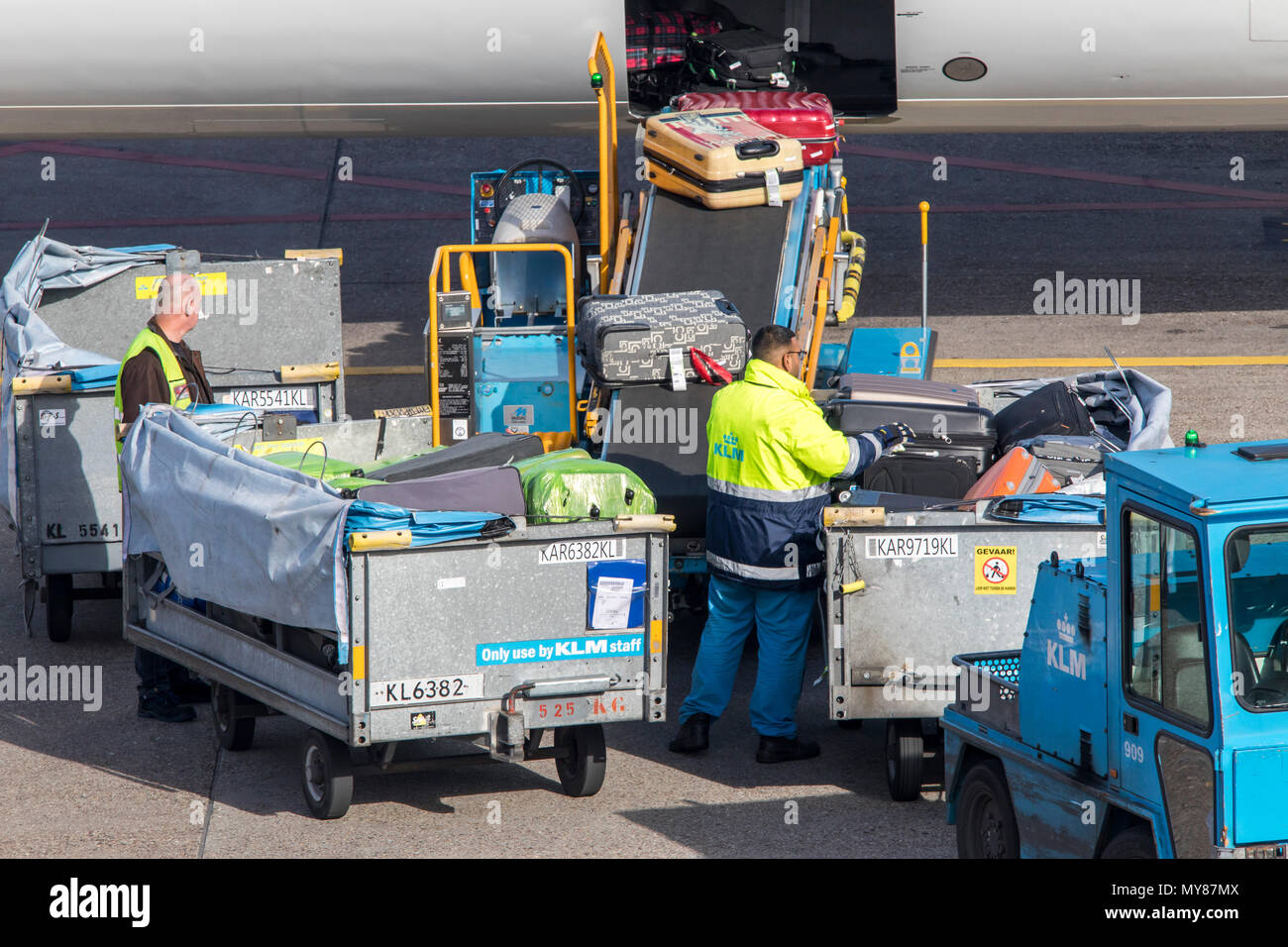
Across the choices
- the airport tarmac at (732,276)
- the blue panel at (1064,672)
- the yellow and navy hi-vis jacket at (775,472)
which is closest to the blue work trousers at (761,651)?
the yellow and navy hi-vis jacket at (775,472)

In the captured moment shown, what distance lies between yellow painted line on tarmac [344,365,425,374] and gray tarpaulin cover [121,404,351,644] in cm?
667

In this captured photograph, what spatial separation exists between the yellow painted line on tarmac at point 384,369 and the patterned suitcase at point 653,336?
5610 millimetres

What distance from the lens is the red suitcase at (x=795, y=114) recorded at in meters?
12.0

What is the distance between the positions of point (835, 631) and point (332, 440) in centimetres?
306

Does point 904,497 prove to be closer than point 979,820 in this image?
No

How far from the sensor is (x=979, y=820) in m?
6.39

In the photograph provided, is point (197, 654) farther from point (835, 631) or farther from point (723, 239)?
point (723, 239)

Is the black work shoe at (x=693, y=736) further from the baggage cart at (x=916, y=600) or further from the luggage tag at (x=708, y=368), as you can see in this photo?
the luggage tag at (x=708, y=368)

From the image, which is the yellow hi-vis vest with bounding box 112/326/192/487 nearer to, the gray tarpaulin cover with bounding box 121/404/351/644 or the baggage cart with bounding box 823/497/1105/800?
the gray tarpaulin cover with bounding box 121/404/351/644

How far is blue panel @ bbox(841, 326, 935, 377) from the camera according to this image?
39.2ft

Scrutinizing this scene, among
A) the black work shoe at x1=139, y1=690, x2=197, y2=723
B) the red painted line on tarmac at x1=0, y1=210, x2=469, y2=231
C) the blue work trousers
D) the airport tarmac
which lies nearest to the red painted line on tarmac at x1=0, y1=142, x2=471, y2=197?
the airport tarmac

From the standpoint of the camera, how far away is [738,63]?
1366 cm

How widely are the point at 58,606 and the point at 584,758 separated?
153 inches

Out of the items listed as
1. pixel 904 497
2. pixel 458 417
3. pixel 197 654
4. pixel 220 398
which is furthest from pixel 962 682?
pixel 220 398
